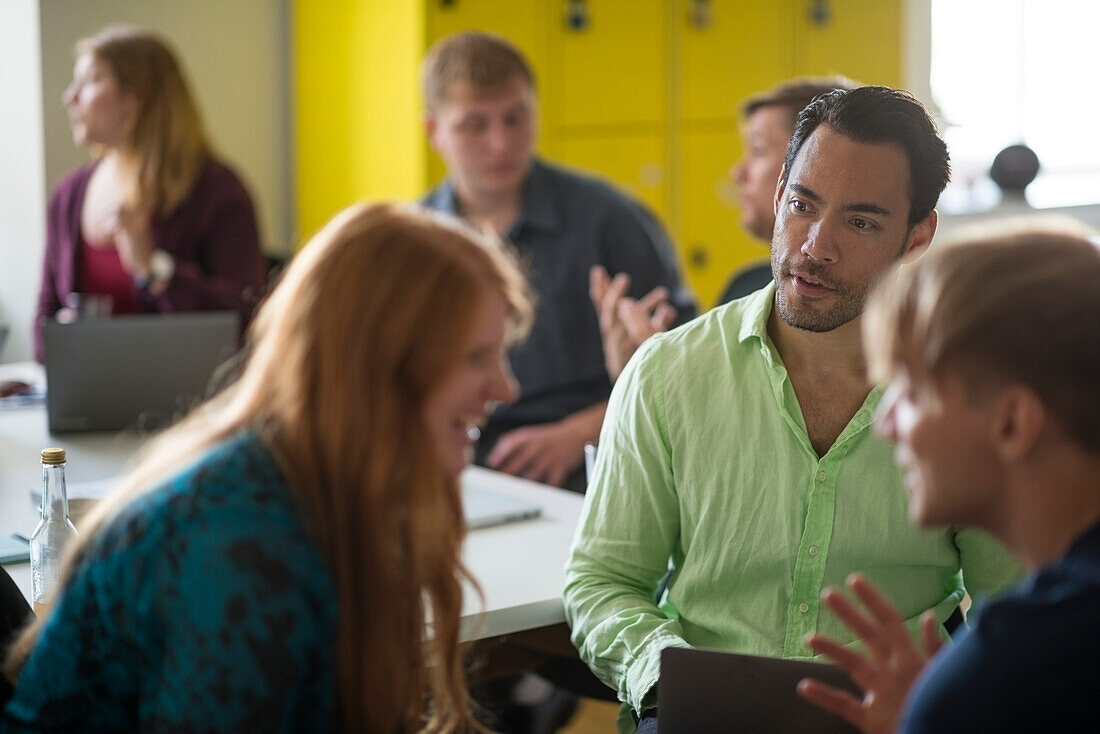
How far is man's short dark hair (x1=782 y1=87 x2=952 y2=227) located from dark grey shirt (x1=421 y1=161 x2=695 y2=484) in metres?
1.34

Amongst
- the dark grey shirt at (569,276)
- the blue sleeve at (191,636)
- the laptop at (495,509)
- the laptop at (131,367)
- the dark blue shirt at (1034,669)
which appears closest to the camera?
the dark blue shirt at (1034,669)

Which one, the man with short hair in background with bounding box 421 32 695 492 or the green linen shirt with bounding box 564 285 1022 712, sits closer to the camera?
the green linen shirt with bounding box 564 285 1022 712

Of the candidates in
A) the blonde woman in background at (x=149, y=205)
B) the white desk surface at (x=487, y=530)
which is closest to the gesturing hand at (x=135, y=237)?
the blonde woman in background at (x=149, y=205)

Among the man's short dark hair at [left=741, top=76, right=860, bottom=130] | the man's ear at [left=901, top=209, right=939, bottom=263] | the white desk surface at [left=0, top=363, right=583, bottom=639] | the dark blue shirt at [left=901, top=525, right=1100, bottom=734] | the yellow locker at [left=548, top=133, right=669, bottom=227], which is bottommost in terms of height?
the white desk surface at [left=0, top=363, right=583, bottom=639]

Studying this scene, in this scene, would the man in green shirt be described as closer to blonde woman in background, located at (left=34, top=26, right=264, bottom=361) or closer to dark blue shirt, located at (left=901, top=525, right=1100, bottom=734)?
dark blue shirt, located at (left=901, top=525, right=1100, bottom=734)

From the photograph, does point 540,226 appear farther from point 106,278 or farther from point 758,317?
point 758,317

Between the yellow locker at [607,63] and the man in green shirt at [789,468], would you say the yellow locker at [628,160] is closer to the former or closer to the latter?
the yellow locker at [607,63]

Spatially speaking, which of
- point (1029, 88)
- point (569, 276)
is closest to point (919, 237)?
point (569, 276)

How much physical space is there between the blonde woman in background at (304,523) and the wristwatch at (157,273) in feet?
6.81

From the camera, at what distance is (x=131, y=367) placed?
2656 mm

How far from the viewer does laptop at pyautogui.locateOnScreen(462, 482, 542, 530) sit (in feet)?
6.45

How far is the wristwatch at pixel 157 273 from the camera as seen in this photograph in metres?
3.12

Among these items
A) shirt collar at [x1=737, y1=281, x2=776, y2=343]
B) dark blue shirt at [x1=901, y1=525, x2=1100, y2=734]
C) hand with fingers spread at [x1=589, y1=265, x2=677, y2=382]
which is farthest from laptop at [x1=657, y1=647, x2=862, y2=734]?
hand with fingers spread at [x1=589, y1=265, x2=677, y2=382]

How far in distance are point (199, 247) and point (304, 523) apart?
7.84 feet
